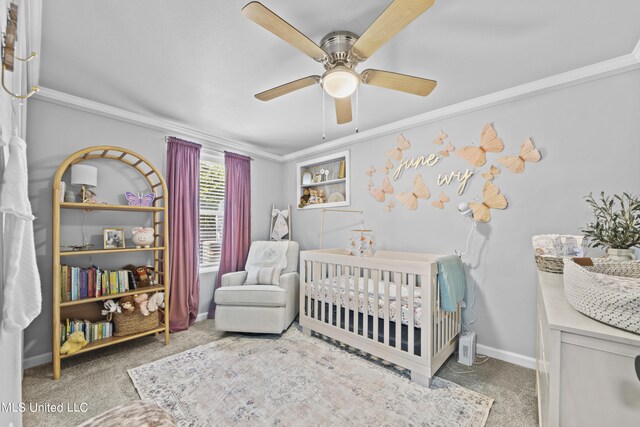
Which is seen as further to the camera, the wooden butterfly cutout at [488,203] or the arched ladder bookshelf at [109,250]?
the wooden butterfly cutout at [488,203]

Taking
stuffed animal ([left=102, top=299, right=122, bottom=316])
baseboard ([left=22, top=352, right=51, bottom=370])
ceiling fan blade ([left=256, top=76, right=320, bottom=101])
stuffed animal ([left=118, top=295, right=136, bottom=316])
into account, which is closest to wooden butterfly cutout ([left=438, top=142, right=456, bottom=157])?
ceiling fan blade ([left=256, top=76, right=320, bottom=101])

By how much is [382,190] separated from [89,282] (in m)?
3.01

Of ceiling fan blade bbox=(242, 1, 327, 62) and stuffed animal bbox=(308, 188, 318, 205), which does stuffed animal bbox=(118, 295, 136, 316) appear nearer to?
stuffed animal bbox=(308, 188, 318, 205)

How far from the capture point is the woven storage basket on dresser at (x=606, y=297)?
0.68 meters

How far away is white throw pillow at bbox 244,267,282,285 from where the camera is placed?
125 inches

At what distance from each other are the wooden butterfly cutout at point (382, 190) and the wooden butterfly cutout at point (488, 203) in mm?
891

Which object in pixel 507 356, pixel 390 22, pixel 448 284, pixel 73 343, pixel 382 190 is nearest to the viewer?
pixel 390 22

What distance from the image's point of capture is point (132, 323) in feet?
8.29

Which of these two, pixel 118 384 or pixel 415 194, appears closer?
pixel 118 384

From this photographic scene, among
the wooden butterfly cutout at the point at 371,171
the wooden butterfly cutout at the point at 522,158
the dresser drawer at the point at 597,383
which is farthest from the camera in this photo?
the wooden butterfly cutout at the point at 371,171

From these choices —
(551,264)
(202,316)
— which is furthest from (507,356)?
(202,316)

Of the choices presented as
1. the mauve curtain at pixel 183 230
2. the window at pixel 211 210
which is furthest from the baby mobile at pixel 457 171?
the mauve curtain at pixel 183 230

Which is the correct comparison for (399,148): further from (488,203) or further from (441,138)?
(488,203)

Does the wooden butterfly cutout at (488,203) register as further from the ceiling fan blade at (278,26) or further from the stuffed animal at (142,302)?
the stuffed animal at (142,302)
